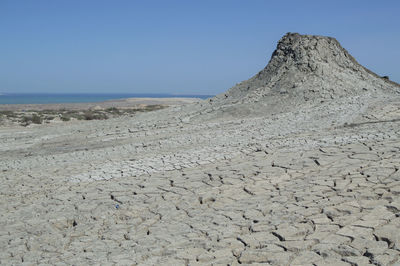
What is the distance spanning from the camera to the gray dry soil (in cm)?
387

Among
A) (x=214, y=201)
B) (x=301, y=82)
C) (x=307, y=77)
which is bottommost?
(x=214, y=201)

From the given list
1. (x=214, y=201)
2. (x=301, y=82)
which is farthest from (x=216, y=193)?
(x=301, y=82)

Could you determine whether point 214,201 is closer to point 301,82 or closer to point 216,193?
point 216,193

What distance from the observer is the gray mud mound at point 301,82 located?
12734 millimetres

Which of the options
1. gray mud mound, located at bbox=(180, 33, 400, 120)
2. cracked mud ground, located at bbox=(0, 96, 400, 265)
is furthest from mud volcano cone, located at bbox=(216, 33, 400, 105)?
cracked mud ground, located at bbox=(0, 96, 400, 265)

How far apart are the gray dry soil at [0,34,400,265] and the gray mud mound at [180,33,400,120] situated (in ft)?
4.68

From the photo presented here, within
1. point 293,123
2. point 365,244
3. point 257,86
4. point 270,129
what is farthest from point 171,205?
point 257,86

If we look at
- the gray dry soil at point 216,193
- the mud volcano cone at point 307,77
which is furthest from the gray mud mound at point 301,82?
the gray dry soil at point 216,193

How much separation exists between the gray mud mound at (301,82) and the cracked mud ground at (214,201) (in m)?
3.58

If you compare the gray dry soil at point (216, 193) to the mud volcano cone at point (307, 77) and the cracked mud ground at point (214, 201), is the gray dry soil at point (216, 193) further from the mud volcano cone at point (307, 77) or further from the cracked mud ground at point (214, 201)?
the mud volcano cone at point (307, 77)

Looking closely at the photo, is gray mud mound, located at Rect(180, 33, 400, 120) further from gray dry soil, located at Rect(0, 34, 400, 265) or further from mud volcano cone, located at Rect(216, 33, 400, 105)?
gray dry soil, located at Rect(0, 34, 400, 265)

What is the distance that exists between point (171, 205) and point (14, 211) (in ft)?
7.24

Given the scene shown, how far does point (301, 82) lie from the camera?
13.6m

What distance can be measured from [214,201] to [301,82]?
30.7 feet
